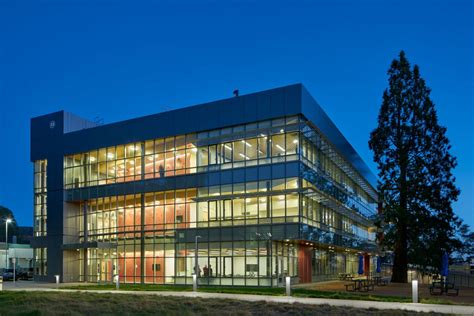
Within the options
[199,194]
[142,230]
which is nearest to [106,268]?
[142,230]

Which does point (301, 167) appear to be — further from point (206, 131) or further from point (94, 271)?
point (94, 271)

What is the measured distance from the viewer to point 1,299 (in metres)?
30.0

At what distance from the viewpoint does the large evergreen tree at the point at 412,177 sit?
41.8 metres

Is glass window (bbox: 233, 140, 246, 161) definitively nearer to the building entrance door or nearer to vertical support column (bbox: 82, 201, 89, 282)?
the building entrance door

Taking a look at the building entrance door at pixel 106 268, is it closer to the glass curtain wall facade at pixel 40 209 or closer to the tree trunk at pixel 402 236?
the glass curtain wall facade at pixel 40 209

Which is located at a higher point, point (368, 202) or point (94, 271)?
point (368, 202)

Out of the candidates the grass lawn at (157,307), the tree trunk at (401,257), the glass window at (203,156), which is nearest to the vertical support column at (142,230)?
the glass window at (203,156)

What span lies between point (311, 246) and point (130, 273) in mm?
16730

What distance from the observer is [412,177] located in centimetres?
4284

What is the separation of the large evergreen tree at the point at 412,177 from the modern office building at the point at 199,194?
549 centimetres

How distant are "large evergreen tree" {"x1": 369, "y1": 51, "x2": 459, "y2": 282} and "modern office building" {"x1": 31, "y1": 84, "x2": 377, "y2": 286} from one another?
5.49m

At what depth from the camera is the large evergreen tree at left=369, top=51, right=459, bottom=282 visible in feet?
137

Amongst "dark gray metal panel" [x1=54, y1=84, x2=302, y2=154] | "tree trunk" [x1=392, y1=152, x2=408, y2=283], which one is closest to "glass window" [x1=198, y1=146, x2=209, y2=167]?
"dark gray metal panel" [x1=54, y1=84, x2=302, y2=154]

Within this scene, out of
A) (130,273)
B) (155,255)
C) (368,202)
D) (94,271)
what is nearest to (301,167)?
(155,255)
